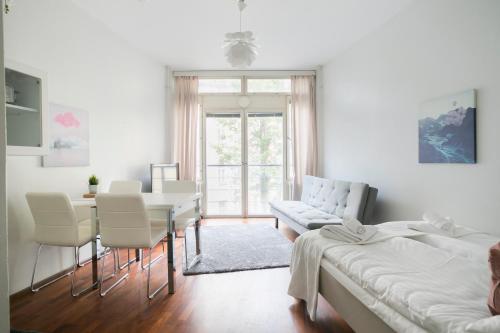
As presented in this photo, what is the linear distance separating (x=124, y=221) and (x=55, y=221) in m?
Result: 0.60

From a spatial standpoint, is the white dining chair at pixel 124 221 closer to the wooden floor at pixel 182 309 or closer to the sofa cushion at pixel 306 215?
the wooden floor at pixel 182 309

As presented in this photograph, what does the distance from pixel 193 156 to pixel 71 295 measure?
10.1 ft

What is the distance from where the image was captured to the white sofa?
3.13 m

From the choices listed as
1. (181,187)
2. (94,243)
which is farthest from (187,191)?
(94,243)

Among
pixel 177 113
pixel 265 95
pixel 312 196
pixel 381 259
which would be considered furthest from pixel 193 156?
pixel 381 259

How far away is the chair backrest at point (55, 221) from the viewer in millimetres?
2225

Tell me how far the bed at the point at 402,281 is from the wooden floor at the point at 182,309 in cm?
22

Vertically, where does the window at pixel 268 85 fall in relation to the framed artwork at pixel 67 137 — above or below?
above

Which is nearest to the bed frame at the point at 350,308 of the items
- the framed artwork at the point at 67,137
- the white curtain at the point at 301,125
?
the framed artwork at the point at 67,137

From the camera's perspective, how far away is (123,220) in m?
2.21

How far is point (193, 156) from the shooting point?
16.8ft

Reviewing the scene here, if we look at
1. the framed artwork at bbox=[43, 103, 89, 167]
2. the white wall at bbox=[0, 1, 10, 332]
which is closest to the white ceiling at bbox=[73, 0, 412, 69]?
the framed artwork at bbox=[43, 103, 89, 167]

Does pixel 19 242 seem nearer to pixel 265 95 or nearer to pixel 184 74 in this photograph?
pixel 184 74

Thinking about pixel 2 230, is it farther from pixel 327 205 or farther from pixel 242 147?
pixel 242 147
